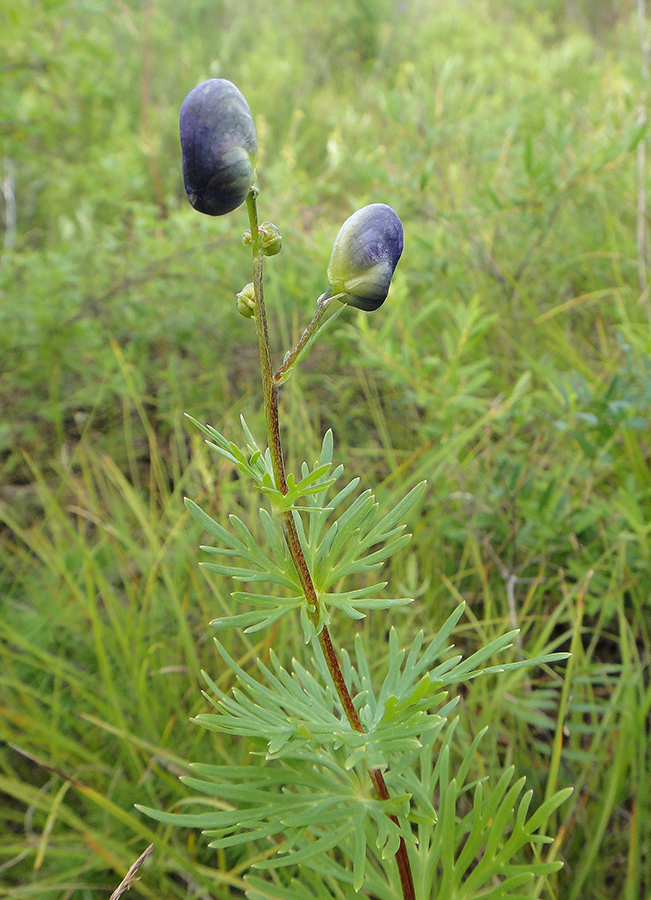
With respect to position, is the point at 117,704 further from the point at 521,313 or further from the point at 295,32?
the point at 295,32

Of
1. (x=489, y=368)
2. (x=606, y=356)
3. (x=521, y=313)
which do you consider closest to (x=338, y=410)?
(x=489, y=368)

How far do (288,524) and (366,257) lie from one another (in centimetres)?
31

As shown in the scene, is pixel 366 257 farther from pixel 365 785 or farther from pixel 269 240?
pixel 365 785

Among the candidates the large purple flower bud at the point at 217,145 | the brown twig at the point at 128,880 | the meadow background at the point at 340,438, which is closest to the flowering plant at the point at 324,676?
the large purple flower bud at the point at 217,145

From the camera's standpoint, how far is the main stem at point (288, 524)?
26.1 inches

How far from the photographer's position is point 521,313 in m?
2.70

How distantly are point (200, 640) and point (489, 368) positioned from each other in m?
1.49

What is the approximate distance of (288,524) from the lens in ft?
2.47

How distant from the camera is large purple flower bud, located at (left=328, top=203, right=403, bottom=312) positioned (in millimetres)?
727

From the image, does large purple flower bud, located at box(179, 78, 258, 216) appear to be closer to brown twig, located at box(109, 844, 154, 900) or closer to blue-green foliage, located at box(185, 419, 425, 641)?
blue-green foliage, located at box(185, 419, 425, 641)

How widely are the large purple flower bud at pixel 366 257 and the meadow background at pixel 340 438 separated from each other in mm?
918

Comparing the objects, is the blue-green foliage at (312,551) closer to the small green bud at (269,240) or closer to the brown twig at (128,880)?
the small green bud at (269,240)

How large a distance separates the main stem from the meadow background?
0.46 m

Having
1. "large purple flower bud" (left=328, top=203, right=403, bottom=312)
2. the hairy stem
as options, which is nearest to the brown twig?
the hairy stem
